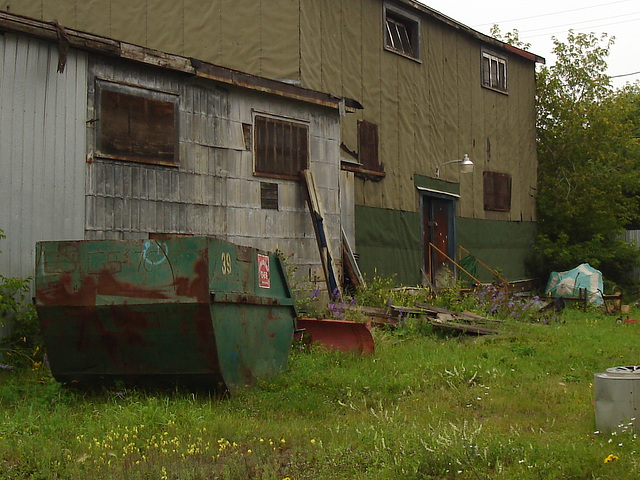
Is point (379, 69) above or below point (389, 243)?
above

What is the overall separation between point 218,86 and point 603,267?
17276mm

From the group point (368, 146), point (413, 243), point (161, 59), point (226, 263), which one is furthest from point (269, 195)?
point (413, 243)

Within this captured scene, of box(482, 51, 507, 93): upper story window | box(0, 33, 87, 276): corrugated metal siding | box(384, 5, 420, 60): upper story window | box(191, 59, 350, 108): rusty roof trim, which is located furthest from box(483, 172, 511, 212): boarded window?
box(0, 33, 87, 276): corrugated metal siding

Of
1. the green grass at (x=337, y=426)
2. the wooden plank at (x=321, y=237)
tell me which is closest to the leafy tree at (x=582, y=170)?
the wooden plank at (x=321, y=237)

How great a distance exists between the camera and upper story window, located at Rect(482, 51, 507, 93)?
893 inches

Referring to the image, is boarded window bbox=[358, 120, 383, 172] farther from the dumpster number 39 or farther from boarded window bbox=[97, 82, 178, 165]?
the dumpster number 39

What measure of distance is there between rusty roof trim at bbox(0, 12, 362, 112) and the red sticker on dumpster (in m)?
4.52

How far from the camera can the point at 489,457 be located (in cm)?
514

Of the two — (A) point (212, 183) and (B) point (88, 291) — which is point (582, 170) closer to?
(A) point (212, 183)

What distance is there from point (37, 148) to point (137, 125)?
1.72 m

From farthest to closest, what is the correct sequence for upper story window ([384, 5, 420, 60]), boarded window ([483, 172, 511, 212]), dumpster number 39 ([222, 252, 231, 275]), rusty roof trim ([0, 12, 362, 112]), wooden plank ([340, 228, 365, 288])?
boarded window ([483, 172, 511, 212]) → upper story window ([384, 5, 420, 60]) → wooden plank ([340, 228, 365, 288]) → rusty roof trim ([0, 12, 362, 112]) → dumpster number 39 ([222, 252, 231, 275])

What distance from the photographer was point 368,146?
17.5 meters

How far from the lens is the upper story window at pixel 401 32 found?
18797 mm

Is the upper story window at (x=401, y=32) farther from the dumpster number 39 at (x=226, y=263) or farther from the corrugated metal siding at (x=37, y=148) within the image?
the dumpster number 39 at (x=226, y=263)
